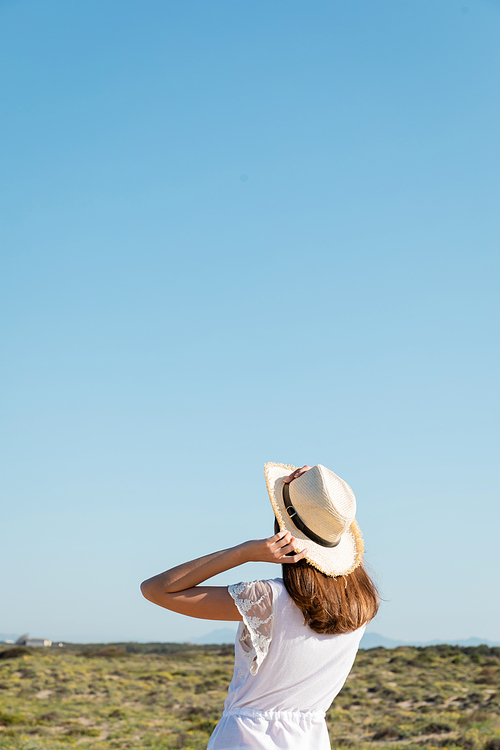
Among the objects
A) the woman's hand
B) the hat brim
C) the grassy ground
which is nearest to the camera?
the woman's hand

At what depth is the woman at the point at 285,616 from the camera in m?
1.90

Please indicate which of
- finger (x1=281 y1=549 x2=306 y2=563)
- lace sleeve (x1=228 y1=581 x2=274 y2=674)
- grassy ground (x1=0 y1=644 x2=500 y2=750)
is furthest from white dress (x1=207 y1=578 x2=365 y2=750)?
grassy ground (x1=0 y1=644 x2=500 y2=750)

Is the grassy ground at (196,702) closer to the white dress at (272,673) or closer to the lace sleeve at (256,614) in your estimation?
the white dress at (272,673)

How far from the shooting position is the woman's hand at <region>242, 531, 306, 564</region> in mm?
1866

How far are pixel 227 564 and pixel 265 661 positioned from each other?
1.00 ft

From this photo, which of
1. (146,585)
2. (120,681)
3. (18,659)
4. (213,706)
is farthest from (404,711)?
(146,585)

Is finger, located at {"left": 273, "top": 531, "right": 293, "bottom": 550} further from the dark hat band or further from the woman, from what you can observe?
the dark hat band

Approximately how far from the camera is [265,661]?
6.34 feet

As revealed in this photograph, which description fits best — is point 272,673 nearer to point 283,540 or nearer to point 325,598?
point 325,598

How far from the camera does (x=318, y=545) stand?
6.64 feet

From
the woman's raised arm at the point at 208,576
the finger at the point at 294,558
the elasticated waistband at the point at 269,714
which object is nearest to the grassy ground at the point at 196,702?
the elasticated waistband at the point at 269,714

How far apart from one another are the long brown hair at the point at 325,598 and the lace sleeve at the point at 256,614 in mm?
74

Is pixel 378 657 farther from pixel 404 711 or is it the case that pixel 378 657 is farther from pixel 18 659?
pixel 18 659

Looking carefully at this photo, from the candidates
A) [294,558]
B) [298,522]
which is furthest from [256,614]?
[298,522]
